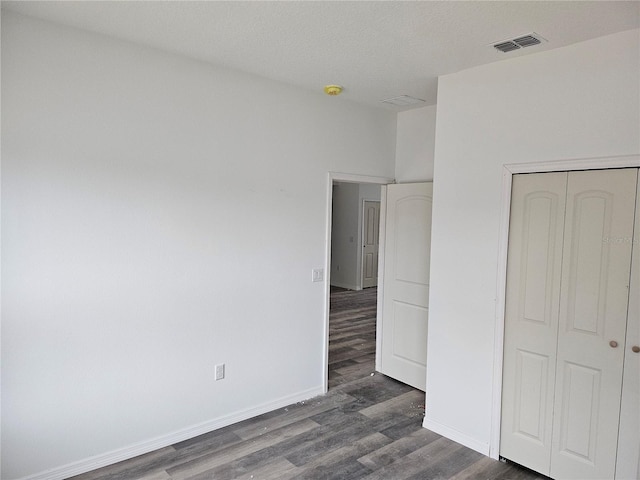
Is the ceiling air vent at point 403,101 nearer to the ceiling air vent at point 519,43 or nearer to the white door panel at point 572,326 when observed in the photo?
the ceiling air vent at point 519,43

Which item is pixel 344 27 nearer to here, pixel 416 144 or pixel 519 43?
pixel 519 43

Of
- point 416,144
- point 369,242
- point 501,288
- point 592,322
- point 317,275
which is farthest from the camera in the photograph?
point 369,242

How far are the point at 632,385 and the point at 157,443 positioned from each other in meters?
3.03

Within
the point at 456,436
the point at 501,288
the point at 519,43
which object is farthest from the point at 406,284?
the point at 519,43

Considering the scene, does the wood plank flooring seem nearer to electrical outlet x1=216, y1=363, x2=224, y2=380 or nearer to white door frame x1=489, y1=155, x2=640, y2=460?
white door frame x1=489, y1=155, x2=640, y2=460

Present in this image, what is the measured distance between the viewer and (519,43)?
2543mm

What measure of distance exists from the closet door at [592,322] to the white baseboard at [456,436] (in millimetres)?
462

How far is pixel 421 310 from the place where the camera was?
405 centimetres

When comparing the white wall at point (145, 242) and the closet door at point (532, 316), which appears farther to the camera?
the closet door at point (532, 316)

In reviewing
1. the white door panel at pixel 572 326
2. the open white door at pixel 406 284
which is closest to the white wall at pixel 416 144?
the open white door at pixel 406 284

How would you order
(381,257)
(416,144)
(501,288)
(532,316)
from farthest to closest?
1. (381,257)
2. (416,144)
3. (501,288)
4. (532,316)

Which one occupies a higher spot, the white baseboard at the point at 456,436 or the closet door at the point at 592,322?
the closet door at the point at 592,322

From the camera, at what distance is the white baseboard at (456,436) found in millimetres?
3013

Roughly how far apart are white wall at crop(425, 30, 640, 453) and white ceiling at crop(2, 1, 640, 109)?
16cm
